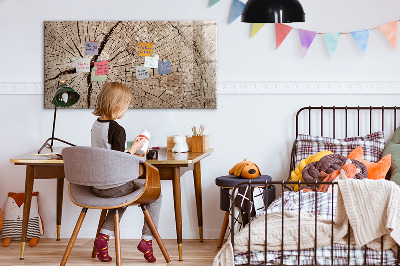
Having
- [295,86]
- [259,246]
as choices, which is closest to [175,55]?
[295,86]

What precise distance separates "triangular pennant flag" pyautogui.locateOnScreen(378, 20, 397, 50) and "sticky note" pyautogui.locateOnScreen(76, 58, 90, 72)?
2.10 meters

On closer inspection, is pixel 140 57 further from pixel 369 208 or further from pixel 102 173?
pixel 369 208

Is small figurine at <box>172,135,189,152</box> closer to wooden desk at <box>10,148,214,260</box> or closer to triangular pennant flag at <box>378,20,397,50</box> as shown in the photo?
wooden desk at <box>10,148,214,260</box>

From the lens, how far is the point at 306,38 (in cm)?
429

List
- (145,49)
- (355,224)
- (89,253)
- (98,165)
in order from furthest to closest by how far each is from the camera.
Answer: (145,49) < (89,253) < (98,165) < (355,224)

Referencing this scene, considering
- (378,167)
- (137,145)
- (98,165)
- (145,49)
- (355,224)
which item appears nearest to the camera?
(355,224)

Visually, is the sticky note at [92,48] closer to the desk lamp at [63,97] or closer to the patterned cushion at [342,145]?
the desk lamp at [63,97]

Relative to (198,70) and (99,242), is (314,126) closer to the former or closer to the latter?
(198,70)

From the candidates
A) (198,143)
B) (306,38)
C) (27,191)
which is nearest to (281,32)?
(306,38)

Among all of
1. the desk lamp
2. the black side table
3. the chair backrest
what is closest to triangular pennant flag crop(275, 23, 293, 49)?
the black side table

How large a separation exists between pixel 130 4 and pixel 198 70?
681 mm

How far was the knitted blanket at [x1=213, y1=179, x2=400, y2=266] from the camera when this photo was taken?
2889mm

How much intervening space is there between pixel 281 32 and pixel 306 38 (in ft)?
0.59

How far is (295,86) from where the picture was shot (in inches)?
171
